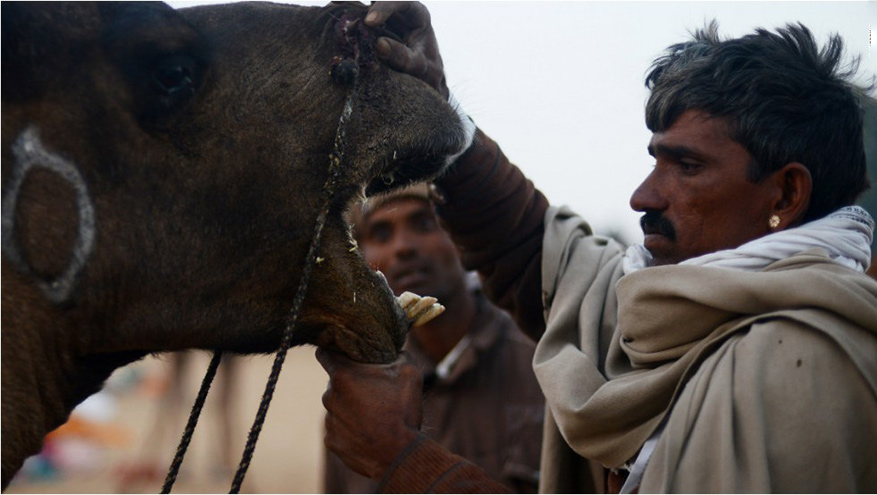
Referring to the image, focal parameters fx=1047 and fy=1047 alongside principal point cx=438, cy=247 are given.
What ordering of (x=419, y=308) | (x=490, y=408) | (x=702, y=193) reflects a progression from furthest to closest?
(x=490, y=408)
(x=702, y=193)
(x=419, y=308)

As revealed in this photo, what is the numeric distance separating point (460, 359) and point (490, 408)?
0.32 m

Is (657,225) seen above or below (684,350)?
above

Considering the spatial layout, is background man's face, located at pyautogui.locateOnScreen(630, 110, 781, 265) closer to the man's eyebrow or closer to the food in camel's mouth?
the man's eyebrow

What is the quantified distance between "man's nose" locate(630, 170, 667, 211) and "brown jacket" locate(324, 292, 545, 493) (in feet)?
8.19

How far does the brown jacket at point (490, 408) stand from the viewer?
5426 millimetres

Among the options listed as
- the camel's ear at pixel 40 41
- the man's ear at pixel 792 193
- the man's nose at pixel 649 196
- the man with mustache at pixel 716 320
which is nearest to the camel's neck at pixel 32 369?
the camel's ear at pixel 40 41

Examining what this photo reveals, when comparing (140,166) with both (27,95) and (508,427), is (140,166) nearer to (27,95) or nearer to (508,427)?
(27,95)

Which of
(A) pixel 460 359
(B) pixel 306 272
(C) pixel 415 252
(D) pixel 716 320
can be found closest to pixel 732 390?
(D) pixel 716 320

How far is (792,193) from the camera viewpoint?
302cm

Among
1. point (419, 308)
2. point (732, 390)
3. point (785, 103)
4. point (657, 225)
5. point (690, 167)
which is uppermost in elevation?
point (785, 103)

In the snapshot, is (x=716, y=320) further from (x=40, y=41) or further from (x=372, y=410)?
(x=40, y=41)

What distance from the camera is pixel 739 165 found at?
3.01 m

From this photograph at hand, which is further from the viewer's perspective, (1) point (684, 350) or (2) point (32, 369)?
(1) point (684, 350)

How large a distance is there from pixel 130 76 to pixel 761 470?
1732 mm
